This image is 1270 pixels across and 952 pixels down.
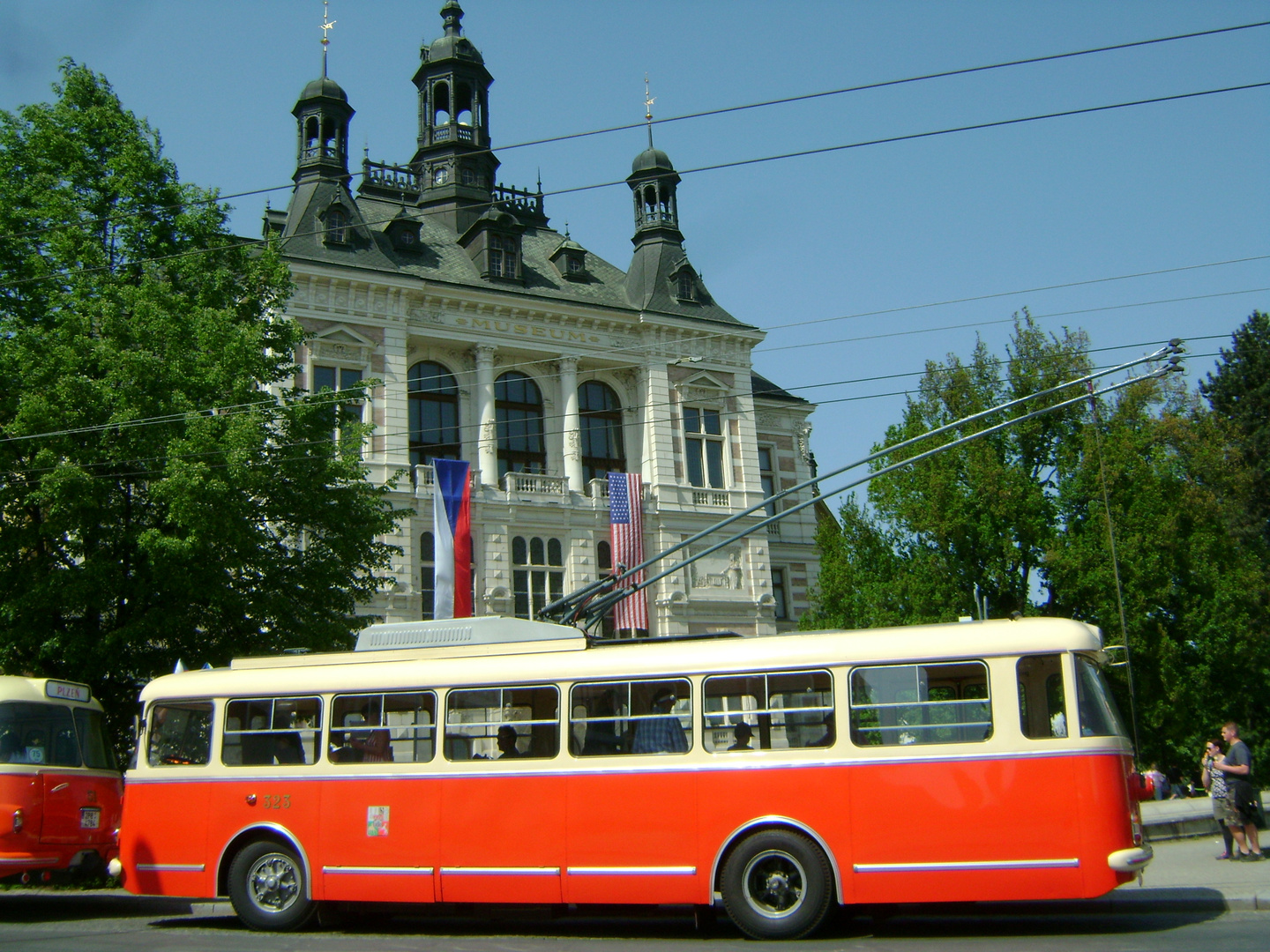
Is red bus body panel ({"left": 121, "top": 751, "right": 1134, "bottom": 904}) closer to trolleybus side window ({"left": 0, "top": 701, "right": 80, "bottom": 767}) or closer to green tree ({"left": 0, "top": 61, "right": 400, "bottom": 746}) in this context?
trolleybus side window ({"left": 0, "top": 701, "right": 80, "bottom": 767})

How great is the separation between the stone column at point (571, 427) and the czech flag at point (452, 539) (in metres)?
5.66

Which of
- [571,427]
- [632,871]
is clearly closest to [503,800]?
[632,871]

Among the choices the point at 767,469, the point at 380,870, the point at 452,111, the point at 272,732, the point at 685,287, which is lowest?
the point at 380,870

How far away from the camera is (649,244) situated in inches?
1682

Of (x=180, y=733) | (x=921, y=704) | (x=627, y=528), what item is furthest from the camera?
(x=627, y=528)

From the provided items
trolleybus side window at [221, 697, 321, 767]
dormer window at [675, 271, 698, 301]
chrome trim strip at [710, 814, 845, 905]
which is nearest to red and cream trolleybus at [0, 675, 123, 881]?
trolleybus side window at [221, 697, 321, 767]

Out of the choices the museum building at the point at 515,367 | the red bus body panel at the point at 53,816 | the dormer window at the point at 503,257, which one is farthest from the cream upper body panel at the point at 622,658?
the dormer window at the point at 503,257

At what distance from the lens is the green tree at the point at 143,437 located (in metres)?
18.5

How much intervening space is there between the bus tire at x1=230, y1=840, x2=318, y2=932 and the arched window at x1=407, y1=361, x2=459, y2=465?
2296 cm

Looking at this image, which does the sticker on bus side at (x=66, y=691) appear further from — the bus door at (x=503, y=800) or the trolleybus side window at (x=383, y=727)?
the bus door at (x=503, y=800)

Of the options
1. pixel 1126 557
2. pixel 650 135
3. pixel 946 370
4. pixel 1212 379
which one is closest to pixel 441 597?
pixel 946 370

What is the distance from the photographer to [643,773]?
1165 cm

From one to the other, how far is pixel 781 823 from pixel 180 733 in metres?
7.30

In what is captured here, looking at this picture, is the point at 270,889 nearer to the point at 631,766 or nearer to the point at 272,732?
the point at 272,732
